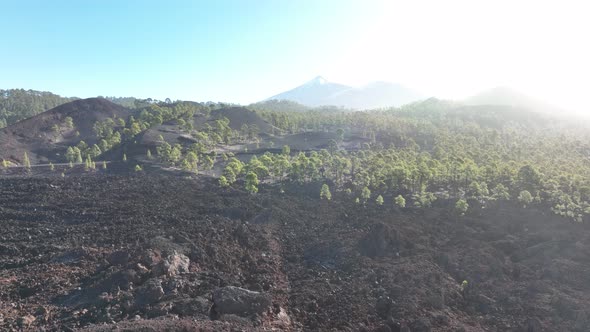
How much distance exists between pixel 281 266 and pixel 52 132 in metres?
74.0

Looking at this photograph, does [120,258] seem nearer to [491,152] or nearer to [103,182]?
[103,182]

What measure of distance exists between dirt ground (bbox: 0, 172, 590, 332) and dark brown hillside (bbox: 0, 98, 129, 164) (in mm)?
32847

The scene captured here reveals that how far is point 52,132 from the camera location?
76250 millimetres

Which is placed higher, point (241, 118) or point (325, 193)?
point (241, 118)

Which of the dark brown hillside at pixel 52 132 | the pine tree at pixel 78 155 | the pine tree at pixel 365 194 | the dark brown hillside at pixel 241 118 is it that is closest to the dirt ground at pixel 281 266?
the pine tree at pixel 365 194

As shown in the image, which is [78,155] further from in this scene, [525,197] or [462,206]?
[525,197]

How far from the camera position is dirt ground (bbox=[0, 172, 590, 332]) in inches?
679

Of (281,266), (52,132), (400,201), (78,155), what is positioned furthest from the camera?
(52,132)

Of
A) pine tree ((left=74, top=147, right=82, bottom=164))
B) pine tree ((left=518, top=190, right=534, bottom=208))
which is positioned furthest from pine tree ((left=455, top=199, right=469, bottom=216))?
pine tree ((left=74, top=147, right=82, bottom=164))

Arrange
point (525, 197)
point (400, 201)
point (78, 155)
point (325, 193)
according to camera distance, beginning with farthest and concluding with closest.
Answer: point (78, 155)
point (325, 193)
point (400, 201)
point (525, 197)

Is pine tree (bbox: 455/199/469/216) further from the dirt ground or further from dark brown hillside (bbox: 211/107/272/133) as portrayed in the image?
dark brown hillside (bbox: 211/107/272/133)

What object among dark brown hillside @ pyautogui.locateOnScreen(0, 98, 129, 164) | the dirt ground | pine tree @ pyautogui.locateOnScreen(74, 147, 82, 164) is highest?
dark brown hillside @ pyautogui.locateOnScreen(0, 98, 129, 164)

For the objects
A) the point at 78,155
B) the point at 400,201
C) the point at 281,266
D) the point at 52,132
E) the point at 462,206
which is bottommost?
the point at 281,266

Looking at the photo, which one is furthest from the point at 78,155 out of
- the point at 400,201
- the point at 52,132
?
the point at 400,201
